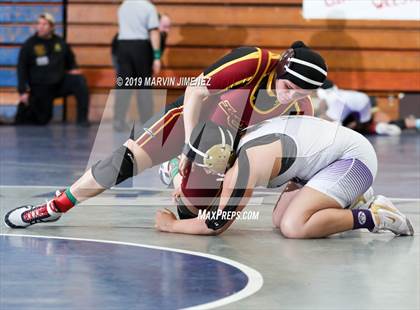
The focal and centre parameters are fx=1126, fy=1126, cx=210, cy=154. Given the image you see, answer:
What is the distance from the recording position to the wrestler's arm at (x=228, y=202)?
20.1 feet

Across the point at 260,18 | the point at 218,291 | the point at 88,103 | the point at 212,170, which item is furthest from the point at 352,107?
the point at 218,291

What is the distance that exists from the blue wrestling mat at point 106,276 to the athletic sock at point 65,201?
313mm

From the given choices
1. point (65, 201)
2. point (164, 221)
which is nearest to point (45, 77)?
point (65, 201)

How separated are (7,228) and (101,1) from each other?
939cm

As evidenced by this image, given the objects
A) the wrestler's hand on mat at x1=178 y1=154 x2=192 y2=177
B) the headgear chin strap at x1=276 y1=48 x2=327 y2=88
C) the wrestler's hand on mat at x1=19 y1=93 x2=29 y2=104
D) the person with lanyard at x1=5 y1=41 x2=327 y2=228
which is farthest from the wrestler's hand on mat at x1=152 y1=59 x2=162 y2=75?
the headgear chin strap at x1=276 y1=48 x2=327 y2=88

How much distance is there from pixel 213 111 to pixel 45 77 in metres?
Answer: 8.20

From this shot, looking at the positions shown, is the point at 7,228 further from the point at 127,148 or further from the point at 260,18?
the point at 260,18

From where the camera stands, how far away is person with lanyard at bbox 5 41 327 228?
6.20 meters

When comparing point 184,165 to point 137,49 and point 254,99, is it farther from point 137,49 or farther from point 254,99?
point 137,49

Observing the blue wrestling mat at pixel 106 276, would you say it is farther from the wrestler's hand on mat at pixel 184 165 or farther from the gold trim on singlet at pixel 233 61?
the gold trim on singlet at pixel 233 61

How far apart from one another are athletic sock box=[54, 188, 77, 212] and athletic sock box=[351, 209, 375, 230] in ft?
5.21

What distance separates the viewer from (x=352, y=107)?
44.4ft

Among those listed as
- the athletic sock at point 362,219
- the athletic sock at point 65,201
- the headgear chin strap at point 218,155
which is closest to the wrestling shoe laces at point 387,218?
the athletic sock at point 362,219

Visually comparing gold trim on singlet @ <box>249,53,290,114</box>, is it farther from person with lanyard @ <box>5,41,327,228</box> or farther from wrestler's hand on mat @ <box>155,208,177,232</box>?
wrestler's hand on mat @ <box>155,208,177,232</box>
